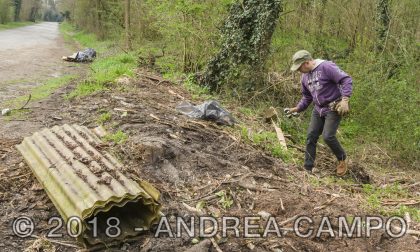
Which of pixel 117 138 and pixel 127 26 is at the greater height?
pixel 127 26

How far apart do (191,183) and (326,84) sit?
8.45 feet

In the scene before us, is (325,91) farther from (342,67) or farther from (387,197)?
(342,67)

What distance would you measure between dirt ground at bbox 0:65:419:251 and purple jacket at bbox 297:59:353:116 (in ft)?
3.61

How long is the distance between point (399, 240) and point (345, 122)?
695 centimetres

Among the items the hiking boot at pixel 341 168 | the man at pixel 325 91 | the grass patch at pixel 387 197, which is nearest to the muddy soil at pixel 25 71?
the man at pixel 325 91

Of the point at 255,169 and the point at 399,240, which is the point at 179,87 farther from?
the point at 399,240

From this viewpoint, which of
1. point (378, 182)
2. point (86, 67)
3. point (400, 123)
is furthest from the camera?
point (86, 67)

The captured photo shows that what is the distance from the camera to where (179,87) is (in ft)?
36.9

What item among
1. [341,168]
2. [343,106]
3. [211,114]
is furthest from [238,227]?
[211,114]

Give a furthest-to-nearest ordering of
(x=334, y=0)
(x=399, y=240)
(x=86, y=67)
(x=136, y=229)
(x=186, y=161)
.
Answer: (x=86, y=67) → (x=334, y=0) → (x=186, y=161) → (x=399, y=240) → (x=136, y=229)

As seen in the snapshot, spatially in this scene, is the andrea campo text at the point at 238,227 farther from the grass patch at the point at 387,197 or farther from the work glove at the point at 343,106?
the work glove at the point at 343,106

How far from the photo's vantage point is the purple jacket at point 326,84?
5926 mm

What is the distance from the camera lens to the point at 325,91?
243 inches

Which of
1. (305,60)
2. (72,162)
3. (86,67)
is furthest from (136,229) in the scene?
(86,67)
